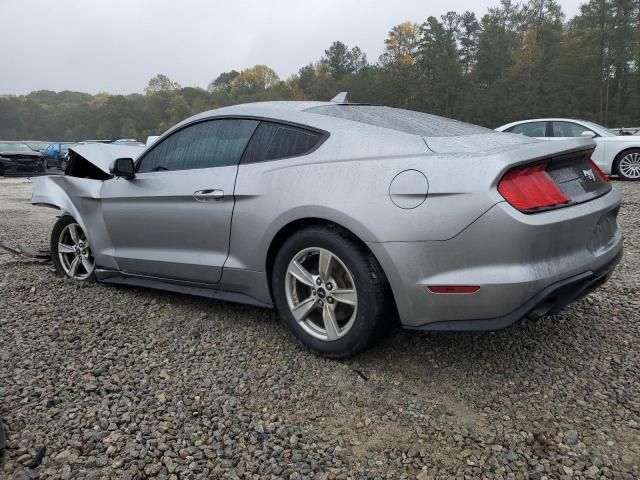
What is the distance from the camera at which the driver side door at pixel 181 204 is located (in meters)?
3.34

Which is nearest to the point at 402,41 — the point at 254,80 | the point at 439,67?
the point at 439,67

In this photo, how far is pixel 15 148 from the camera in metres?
21.0

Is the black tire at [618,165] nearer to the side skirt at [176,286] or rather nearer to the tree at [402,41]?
the side skirt at [176,286]

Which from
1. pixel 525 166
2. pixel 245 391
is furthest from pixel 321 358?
pixel 525 166

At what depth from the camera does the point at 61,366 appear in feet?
9.80

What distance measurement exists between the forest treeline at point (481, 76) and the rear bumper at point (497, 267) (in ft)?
182

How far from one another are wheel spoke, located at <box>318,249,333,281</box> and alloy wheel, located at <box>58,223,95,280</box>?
2433 millimetres

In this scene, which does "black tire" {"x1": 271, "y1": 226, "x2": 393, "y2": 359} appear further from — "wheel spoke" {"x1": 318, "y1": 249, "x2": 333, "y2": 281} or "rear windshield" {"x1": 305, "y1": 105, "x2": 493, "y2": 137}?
"rear windshield" {"x1": 305, "y1": 105, "x2": 493, "y2": 137}

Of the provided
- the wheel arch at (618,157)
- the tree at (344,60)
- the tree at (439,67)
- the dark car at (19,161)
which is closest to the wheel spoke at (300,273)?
the wheel arch at (618,157)

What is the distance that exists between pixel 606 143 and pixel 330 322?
10.8 metres

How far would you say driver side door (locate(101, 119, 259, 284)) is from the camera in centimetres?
334

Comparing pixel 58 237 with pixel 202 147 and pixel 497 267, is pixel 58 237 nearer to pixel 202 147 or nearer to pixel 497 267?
pixel 202 147

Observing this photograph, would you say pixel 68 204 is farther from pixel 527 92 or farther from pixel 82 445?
pixel 527 92

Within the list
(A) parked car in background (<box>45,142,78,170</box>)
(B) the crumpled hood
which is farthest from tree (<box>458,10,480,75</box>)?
(B) the crumpled hood
